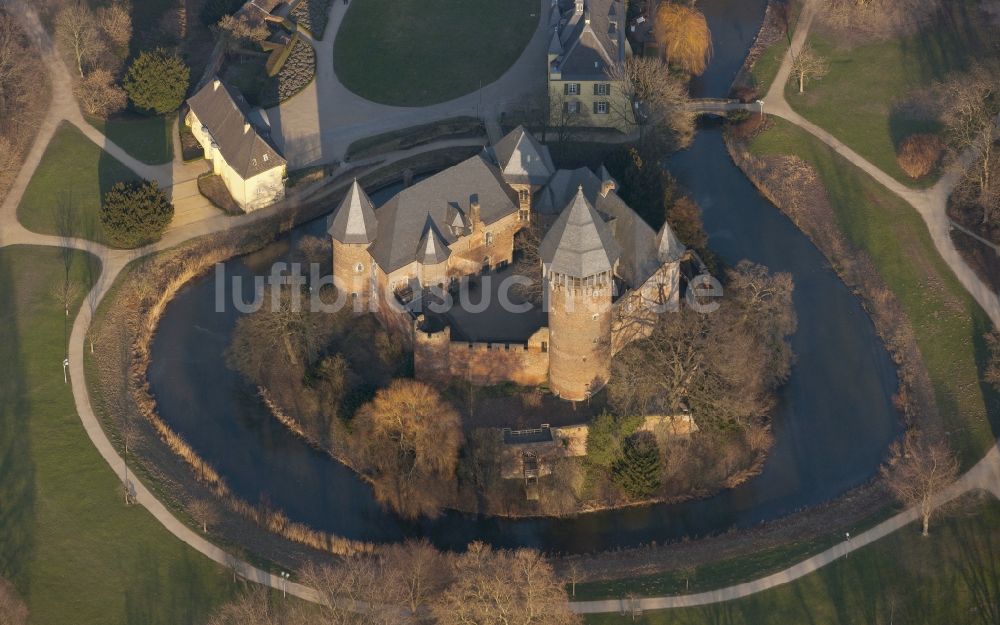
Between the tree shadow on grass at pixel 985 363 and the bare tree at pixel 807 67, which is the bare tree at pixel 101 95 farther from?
the tree shadow on grass at pixel 985 363

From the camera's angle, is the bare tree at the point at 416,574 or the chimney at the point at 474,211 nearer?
the bare tree at the point at 416,574

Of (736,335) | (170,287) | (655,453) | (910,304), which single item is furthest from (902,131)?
(170,287)

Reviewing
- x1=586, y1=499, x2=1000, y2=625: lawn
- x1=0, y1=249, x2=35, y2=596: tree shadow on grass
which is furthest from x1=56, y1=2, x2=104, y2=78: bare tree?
x1=586, y1=499, x2=1000, y2=625: lawn

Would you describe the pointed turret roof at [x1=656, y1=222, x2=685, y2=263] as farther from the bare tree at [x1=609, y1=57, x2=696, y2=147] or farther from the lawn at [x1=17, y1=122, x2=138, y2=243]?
the lawn at [x1=17, y1=122, x2=138, y2=243]

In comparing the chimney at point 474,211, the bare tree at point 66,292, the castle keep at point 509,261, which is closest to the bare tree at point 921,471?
the castle keep at point 509,261

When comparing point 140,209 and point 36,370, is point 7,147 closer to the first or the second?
point 140,209
